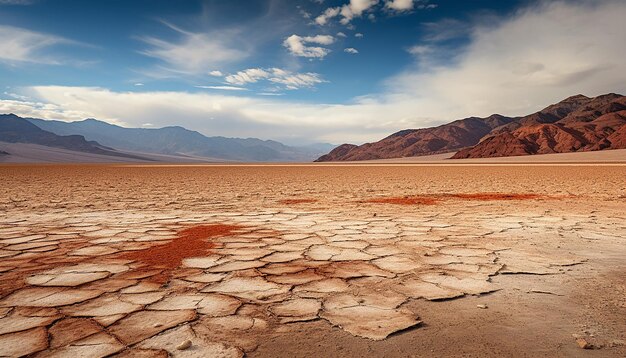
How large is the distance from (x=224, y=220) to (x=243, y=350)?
10.6ft

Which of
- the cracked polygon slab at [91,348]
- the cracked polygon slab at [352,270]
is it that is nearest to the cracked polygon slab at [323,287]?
the cracked polygon slab at [352,270]

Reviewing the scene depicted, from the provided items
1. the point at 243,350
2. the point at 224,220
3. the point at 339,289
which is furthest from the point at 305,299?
the point at 224,220

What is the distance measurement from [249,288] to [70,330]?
81 centimetres

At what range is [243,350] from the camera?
4.55 feet

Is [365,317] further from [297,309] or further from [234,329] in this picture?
[234,329]

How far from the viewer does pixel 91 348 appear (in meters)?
1.40

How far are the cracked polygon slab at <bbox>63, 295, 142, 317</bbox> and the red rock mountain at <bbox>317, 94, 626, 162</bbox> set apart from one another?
218 feet

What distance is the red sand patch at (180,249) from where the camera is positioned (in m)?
2.60

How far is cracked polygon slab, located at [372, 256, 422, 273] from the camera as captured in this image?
2408mm

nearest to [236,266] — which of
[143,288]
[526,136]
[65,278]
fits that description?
[143,288]

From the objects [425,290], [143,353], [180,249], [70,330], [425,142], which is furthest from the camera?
[425,142]

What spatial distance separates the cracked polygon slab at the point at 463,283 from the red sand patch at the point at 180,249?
1560mm

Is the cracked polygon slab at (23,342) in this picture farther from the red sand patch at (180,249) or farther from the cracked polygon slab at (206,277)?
the red sand patch at (180,249)

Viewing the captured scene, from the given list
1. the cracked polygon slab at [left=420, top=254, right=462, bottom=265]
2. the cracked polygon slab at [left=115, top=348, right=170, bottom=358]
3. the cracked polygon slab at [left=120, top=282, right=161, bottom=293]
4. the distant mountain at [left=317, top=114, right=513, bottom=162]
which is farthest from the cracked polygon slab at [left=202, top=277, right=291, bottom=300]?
the distant mountain at [left=317, top=114, right=513, bottom=162]
